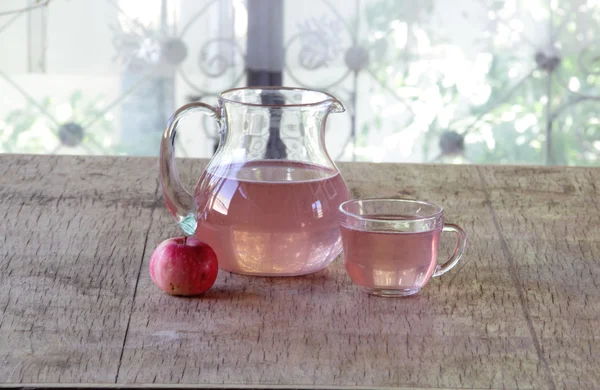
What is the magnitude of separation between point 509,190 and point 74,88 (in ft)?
4.16

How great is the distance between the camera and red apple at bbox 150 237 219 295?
603mm

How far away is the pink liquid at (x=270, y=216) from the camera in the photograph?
0.63 metres

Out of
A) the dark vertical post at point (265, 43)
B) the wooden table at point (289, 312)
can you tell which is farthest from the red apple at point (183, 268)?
the dark vertical post at point (265, 43)

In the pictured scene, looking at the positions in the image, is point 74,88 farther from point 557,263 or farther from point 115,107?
point 557,263

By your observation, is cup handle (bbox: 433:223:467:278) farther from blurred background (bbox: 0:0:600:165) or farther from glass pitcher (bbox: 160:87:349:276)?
blurred background (bbox: 0:0:600:165)

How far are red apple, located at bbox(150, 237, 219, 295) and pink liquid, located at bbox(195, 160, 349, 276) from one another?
0.10 ft

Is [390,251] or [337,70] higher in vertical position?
[337,70]

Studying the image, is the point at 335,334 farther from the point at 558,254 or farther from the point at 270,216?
the point at 558,254

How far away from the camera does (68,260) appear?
0.68 m

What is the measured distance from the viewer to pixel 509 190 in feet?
2.96

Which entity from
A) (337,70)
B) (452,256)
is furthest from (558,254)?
(337,70)

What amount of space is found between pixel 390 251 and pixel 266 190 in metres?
0.10

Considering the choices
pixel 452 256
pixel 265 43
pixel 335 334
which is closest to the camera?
pixel 335 334

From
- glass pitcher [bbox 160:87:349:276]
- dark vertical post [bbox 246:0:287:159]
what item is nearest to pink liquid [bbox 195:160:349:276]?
glass pitcher [bbox 160:87:349:276]
